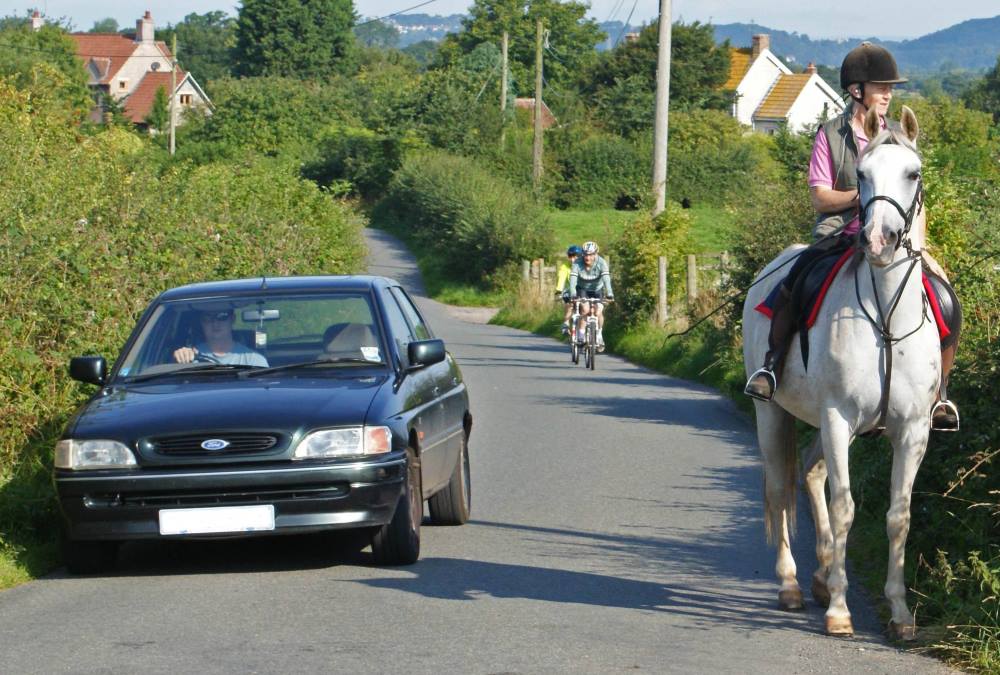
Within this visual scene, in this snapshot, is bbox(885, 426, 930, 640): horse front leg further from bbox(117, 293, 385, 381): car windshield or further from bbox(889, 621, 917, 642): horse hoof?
bbox(117, 293, 385, 381): car windshield

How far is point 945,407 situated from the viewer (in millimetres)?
7184

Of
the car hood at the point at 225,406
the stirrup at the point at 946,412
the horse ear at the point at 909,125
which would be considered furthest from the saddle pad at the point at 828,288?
the car hood at the point at 225,406

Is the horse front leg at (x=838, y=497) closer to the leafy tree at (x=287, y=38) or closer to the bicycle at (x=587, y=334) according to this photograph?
the bicycle at (x=587, y=334)

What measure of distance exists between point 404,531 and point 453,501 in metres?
1.68

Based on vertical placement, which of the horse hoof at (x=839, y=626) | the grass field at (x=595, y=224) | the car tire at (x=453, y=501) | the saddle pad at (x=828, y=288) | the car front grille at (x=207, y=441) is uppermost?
the saddle pad at (x=828, y=288)

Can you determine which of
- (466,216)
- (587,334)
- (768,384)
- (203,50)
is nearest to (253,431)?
(768,384)

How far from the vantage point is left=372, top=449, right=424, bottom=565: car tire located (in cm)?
862

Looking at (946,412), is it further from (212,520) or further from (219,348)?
(219,348)

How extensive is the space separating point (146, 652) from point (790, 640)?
2.81 metres

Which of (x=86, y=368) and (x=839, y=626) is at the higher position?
(x=86, y=368)

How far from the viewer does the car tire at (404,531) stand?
862cm

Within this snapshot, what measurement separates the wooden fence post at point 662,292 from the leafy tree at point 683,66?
60931mm

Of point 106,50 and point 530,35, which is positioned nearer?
point 530,35

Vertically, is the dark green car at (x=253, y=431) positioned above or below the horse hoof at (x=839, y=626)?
above
